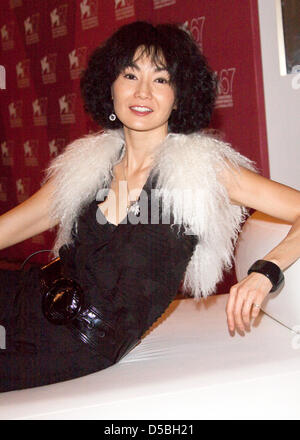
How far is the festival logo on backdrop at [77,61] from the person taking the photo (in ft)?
18.5

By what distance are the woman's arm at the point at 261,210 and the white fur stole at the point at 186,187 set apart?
4cm

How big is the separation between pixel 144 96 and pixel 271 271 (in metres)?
0.69

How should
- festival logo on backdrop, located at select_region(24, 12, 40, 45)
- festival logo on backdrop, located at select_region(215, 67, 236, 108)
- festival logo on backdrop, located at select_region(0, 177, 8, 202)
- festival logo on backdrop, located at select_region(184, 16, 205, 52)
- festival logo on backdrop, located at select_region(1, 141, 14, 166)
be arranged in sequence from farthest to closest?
1. festival logo on backdrop, located at select_region(0, 177, 8, 202)
2. festival logo on backdrop, located at select_region(1, 141, 14, 166)
3. festival logo on backdrop, located at select_region(24, 12, 40, 45)
4. festival logo on backdrop, located at select_region(184, 16, 205, 52)
5. festival logo on backdrop, located at select_region(215, 67, 236, 108)

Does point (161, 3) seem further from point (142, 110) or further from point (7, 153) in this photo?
point (7, 153)

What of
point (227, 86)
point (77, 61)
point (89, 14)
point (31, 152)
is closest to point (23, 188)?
point (31, 152)

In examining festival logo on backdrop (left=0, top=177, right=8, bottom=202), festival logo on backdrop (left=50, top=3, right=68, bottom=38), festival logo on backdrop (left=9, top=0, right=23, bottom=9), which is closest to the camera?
festival logo on backdrop (left=50, top=3, right=68, bottom=38)

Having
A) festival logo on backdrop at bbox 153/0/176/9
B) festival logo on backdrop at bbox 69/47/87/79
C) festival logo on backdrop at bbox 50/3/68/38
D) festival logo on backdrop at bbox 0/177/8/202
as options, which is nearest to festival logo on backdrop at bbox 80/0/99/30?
festival logo on backdrop at bbox 69/47/87/79

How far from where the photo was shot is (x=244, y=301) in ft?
5.30

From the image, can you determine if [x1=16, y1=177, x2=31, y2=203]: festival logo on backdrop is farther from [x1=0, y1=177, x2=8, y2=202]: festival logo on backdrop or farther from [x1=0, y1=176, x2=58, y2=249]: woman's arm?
[x1=0, y1=176, x2=58, y2=249]: woman's arm

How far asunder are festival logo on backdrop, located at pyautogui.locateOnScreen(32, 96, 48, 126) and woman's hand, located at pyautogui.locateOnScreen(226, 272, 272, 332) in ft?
16.5

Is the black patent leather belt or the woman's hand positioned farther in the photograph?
the black patent leather belt

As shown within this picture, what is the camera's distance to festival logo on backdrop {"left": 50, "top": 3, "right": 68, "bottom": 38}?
5.86m
